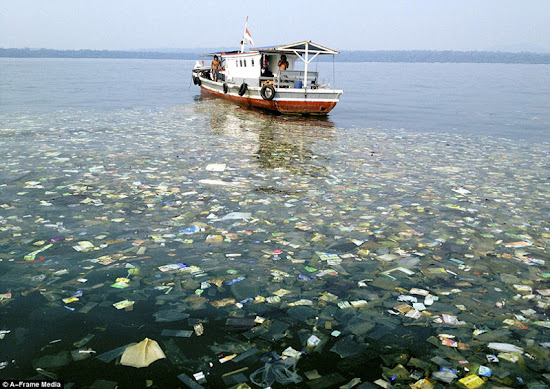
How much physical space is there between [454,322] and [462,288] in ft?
2.78

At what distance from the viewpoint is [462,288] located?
5492 mm

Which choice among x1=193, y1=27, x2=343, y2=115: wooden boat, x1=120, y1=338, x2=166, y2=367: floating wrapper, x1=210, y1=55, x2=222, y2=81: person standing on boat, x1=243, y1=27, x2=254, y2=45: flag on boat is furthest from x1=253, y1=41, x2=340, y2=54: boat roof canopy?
x1=120, y1=338, x2=166, y2=367: floating wrapper

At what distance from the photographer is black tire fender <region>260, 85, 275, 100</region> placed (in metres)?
24.6

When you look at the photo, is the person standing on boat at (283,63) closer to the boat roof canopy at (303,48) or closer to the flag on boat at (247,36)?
the boat roof canopy at (303,48)

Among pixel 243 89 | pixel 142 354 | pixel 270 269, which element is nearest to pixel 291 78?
pixel 243 89

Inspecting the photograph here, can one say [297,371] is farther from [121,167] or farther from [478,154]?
[478,154]

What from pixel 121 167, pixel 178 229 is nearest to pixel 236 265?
pixel 178 229

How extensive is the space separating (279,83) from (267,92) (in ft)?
4.02

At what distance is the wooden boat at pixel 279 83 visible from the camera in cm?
2469

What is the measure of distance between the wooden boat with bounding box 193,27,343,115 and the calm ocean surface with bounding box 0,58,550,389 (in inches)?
494

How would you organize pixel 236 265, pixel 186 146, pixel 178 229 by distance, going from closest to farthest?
pixel 236 265
pixel 178 229
pixel 186 146

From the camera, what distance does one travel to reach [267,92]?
2489 cm

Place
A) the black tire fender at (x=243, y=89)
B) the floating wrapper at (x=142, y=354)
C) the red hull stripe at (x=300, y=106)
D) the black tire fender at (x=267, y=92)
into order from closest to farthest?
the floating wrapper at (x=142, y=354) < the black tire fender at (x=267, y=92) < the red hull stripe at (x=300, y=106) < the black tire fender at (x=243, y=89)

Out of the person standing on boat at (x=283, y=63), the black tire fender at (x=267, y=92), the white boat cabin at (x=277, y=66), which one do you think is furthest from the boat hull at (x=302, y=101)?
the person standing on boat at (x=283, y=63)
